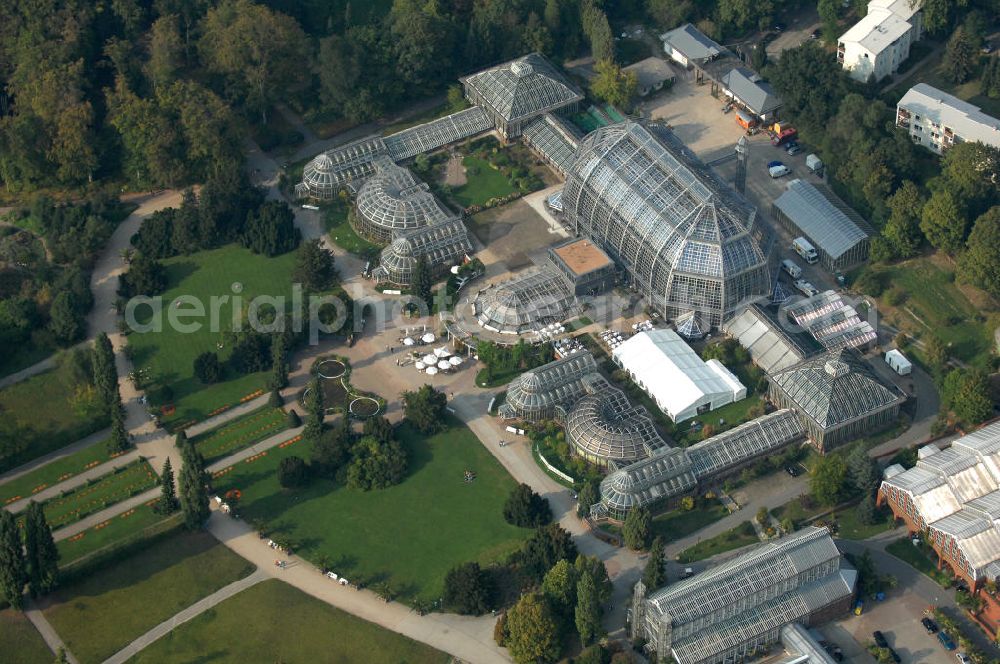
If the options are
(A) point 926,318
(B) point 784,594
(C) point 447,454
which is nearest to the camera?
(B) point 784,594

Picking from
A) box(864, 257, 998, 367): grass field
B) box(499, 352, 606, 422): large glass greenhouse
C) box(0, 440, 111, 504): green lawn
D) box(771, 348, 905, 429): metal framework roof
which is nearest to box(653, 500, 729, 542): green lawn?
box(771, 348, 905, 429): metal framework roof

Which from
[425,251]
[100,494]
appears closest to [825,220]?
[425,251]

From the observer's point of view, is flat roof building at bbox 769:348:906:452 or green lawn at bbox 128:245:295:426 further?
green lawn at bbox 128:245:295:426

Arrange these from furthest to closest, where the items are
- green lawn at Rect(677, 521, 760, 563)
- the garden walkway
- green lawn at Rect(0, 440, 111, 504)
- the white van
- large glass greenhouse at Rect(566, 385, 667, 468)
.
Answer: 1. the white van
2. green lawn at Rect(0, 440, 111, 504)
3. large glass greenhouse at Rect(566, 385, 667, 468)
4. green lawn at Rect(677, 521, 760, 563)
5. the garden walkway

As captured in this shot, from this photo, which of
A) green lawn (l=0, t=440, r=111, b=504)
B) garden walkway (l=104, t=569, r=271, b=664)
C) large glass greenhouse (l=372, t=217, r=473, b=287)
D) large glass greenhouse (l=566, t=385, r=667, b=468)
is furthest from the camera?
large glass greenhouse (l=372, t=217, r=473, b=287)

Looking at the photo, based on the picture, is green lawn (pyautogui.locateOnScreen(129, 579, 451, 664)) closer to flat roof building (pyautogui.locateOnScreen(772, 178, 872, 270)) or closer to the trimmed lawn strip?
the trimmed lawn strip

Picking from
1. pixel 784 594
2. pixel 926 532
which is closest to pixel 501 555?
pixel 784 594

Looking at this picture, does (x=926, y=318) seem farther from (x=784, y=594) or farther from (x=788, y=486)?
(x=784, y=594)

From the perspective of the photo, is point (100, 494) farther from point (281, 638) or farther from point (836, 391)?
point (836, 391)
